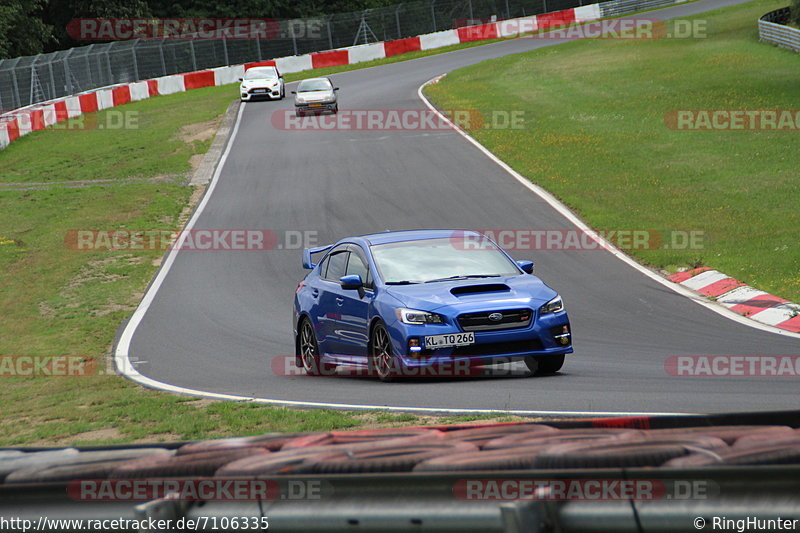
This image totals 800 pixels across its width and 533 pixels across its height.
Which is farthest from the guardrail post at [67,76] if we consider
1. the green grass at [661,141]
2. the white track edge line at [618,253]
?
the white track edge line at [618,253]

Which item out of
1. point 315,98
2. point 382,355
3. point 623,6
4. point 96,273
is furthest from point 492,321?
point 623,6

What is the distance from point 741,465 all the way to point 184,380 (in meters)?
9.11

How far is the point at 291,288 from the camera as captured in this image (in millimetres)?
17781

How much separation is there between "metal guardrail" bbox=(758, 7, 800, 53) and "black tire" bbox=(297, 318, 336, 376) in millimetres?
39529

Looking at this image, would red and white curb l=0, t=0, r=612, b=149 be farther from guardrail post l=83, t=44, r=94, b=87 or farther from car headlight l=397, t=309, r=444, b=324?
car headlight l=397, t=309, r=444, b=324

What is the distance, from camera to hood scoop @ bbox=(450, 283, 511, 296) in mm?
10492

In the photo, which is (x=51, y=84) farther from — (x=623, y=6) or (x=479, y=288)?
Answer: (x=479, y=288)

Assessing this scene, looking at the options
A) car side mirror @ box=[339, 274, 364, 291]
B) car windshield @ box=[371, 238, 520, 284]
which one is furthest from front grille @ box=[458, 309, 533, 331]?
car side mirror @ box=[339, 274, 364, 291]

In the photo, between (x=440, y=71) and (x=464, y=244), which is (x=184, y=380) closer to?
(x=464, y=244)

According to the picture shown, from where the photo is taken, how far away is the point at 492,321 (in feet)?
33.2

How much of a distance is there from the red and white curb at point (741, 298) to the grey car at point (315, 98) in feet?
79.2

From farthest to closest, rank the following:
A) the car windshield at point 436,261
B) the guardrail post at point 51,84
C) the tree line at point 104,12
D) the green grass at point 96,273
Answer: the tree line at point 104,12 < the guardrail post at point 51,84 < the car windshield at point 436,261 < the green grass at point 96,273

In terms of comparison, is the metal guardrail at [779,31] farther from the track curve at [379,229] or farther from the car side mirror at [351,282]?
the car side mirror at [351,282]

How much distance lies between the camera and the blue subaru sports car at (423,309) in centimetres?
1010
